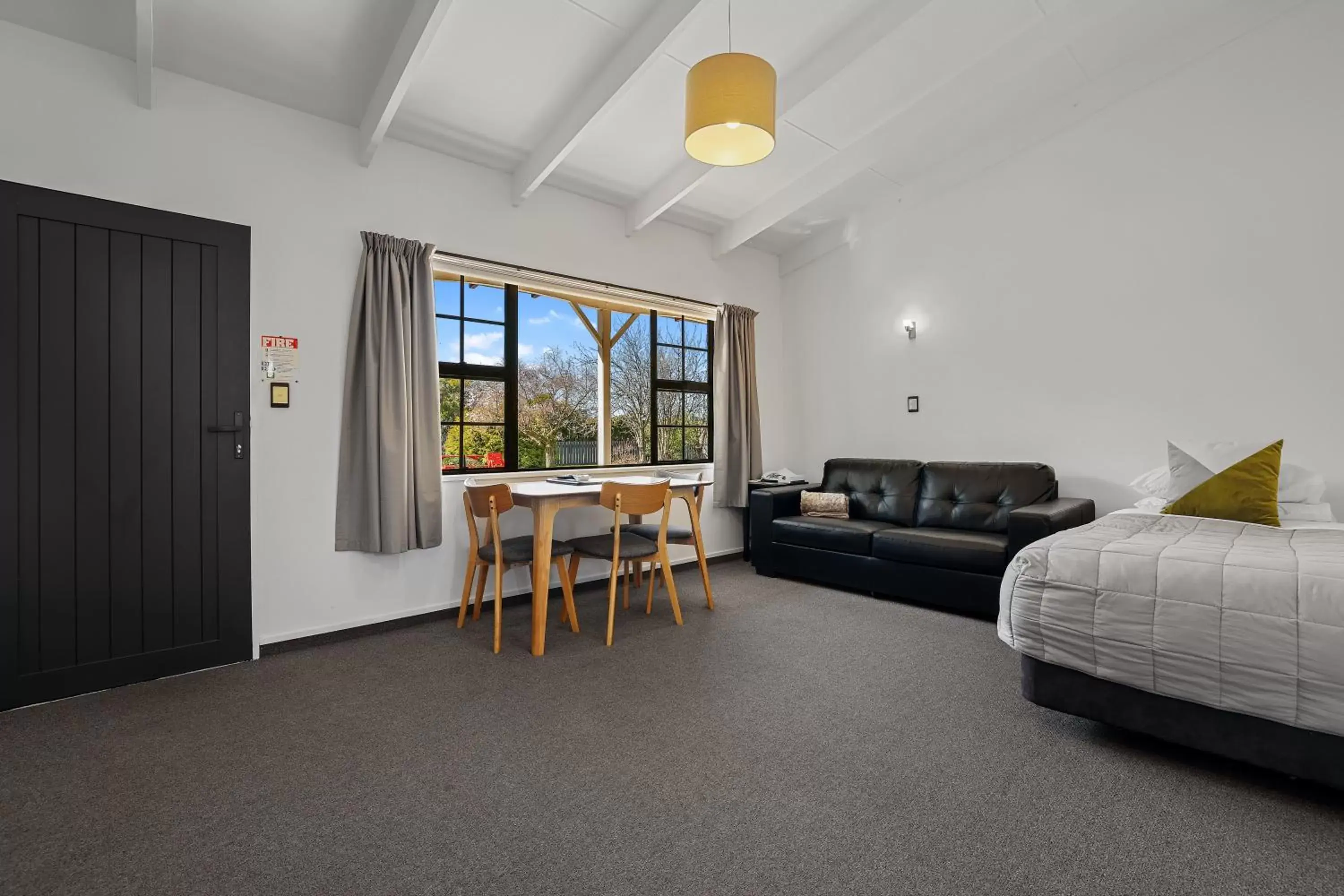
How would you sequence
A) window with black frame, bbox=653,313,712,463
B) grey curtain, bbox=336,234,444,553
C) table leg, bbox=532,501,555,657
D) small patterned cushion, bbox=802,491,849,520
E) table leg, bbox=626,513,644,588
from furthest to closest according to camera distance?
window with black frame, bbox=653,313,712,463
small patterned cushion, bbox=802,491,849,520
table leg, bbox=626,513,644,588
grey curtain, bbox=336,234,444,553
table leg, bbox=532,501,555,657

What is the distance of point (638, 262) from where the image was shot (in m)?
4.46

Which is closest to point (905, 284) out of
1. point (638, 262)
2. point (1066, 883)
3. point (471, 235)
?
point (638, 262)

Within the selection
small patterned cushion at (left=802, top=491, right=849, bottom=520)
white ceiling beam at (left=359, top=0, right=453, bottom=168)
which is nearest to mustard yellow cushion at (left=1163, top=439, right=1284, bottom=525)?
small patterned cushion at (left=802, top=491, right=849, bottom=520)

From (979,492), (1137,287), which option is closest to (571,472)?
(979,492)

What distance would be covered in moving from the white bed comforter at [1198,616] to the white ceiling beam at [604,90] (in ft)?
8.27

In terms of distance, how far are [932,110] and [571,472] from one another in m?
3.16

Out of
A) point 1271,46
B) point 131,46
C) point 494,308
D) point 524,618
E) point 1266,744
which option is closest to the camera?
point 1266,744

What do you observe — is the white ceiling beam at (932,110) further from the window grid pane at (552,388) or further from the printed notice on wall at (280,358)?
the printed notice on wall at (280,358)

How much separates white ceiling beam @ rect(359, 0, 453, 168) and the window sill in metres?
1.82

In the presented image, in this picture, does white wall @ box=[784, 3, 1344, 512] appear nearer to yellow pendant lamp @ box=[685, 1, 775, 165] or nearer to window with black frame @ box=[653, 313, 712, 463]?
window with black frame @ box=[653, 313, 712, 463]

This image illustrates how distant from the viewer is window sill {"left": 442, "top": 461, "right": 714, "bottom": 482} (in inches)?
144

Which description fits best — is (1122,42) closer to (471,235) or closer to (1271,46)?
(1271,46)

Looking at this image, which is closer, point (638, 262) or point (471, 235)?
point (471, 235)

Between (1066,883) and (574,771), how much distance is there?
130 centimetres
